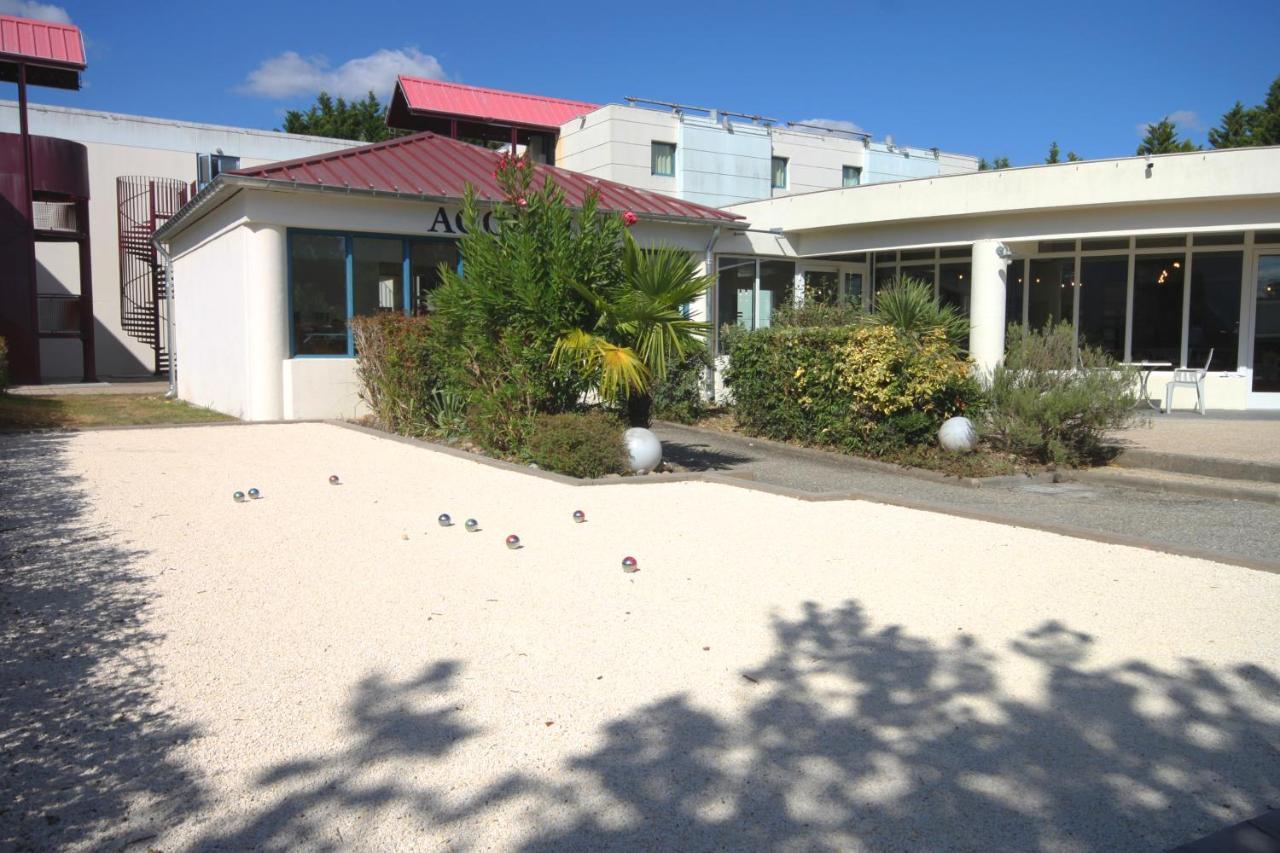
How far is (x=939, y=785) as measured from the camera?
3266 mm

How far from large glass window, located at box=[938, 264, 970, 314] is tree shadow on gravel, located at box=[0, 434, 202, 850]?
1800 centimetres

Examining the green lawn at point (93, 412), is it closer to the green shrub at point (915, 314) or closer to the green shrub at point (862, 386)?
the green shrub at point (862, 386)

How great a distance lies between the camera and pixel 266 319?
1377cm

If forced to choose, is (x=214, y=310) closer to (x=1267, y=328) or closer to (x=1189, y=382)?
(x=1189, y=382)

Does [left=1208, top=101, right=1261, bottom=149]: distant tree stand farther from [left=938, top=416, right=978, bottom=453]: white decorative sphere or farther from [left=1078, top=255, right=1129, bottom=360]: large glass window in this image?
[left=938, top=416, right=978, bottom=453]: white decorative sphere

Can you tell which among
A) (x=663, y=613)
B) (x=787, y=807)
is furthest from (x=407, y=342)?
(x=787, y=807)

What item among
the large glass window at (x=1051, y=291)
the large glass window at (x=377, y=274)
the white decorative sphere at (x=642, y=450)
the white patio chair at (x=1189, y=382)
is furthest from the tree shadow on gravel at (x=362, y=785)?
the large glass window at (x=1051, y=291)

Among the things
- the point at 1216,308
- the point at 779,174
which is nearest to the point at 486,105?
the point at 779,174

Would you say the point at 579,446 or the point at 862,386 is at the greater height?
the point at 862,386

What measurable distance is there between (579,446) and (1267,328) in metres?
14.5

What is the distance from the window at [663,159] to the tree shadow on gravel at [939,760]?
997 inches

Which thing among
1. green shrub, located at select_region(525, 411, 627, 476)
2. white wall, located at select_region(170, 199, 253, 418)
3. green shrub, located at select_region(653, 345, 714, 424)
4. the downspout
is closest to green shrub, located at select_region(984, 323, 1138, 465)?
green shrub, located at select_region(525, 411, 627, 476)

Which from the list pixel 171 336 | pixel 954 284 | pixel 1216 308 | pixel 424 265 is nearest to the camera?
pixel 424 265

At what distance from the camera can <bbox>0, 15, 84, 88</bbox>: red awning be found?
21844 mm
